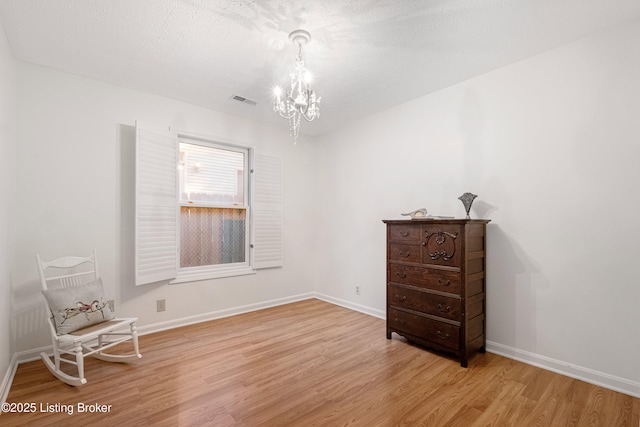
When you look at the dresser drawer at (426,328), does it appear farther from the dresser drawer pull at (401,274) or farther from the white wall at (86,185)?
the white wall at (86,185)

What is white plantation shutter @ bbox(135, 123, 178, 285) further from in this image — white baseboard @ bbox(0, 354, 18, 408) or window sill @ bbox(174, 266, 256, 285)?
white baseboard @ bbox(0, 354, 18, 408)

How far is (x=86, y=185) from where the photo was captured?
9.43 feet

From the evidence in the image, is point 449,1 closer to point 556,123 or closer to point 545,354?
point 556,123

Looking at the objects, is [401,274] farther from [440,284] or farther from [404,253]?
[440,284]

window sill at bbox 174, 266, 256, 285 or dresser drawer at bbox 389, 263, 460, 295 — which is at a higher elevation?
dresser drawer at bbox 389, 263, 460, 295

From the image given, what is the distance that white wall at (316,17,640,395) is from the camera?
2.14 meters

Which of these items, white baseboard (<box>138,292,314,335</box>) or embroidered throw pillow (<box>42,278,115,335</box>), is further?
white baseboard (<box>138,292,314,335</box>)

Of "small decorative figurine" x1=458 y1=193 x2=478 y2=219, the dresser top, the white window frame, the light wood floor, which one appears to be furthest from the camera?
the white window frame

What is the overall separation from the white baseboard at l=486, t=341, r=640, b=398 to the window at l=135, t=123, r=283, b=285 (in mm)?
2845

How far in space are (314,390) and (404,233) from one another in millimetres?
1631

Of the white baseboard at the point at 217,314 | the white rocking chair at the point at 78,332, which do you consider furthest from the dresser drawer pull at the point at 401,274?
the white rocking chair at the point at 78,332

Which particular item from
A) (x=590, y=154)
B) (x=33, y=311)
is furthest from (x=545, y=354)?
(x=33, y=311)

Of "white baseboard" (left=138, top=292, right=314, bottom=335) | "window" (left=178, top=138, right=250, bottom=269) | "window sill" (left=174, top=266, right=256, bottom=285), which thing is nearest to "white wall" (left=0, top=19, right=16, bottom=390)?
"white baseboard" (left=138, top=292, right=314, bottom=335)

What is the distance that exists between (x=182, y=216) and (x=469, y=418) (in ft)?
11.0
